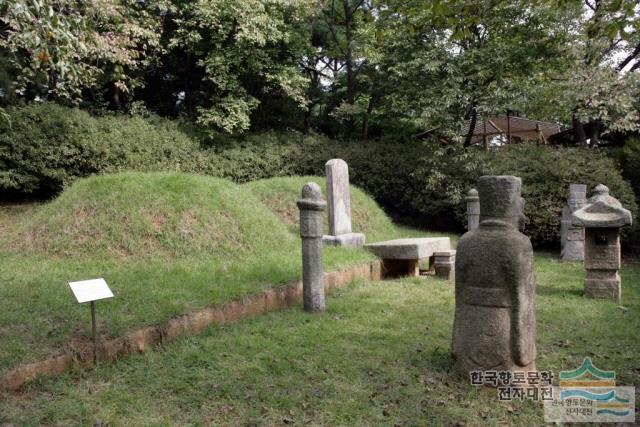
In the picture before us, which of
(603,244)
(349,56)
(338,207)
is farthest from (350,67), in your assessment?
(603,244)

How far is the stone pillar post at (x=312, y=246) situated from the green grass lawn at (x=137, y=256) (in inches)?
24.4

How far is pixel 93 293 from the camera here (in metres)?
4.28

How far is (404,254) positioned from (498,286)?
4.92m

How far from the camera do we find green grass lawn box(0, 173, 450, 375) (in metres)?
5.00

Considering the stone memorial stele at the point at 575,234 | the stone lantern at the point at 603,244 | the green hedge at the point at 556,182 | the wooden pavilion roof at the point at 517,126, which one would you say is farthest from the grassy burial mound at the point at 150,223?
the wooden pavilion roof at the point at 517,126

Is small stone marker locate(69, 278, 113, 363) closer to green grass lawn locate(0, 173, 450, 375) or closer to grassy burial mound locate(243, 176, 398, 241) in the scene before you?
green grass lawn locate(0, 173, 450, 375)

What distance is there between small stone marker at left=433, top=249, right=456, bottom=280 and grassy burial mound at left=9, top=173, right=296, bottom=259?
2.65 metres

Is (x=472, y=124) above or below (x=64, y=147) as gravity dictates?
above

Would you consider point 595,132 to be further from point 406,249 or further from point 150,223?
point 150,223

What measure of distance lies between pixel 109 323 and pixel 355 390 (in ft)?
8.38

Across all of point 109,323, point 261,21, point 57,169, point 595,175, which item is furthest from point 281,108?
point 109,323

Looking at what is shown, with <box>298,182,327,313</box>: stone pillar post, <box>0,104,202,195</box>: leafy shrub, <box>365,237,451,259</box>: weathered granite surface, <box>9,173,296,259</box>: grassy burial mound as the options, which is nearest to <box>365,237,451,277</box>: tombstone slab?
<box>365,237,451,259</box>: weathered granite surface

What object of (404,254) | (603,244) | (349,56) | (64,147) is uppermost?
(349,56)

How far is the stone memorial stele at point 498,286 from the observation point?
12.8ft
